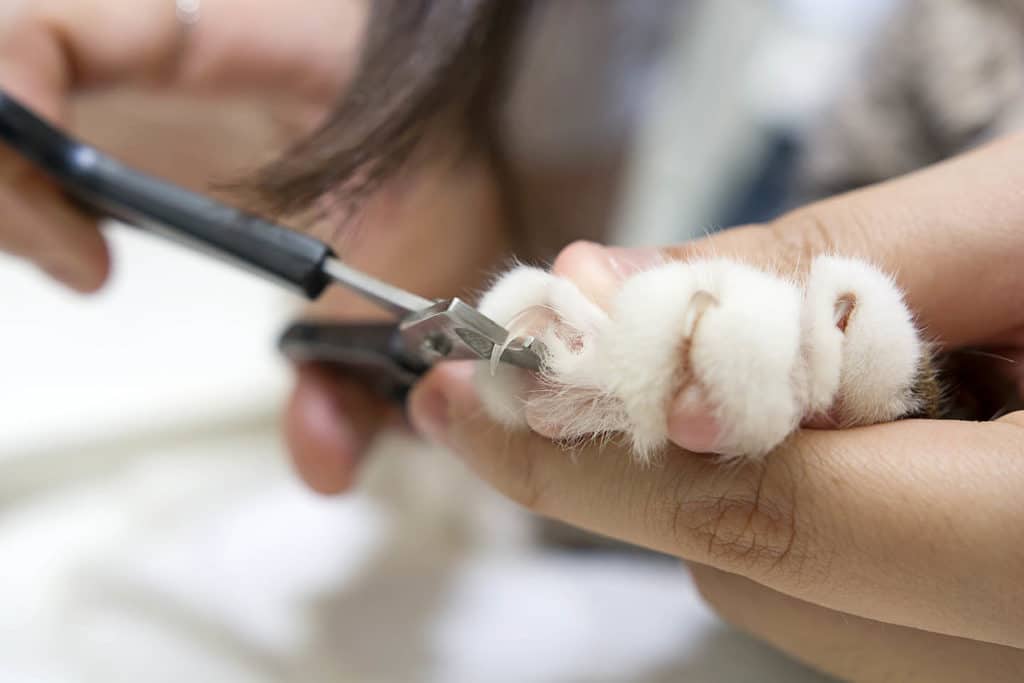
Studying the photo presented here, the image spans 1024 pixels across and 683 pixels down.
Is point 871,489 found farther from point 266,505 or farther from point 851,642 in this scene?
point 266,505

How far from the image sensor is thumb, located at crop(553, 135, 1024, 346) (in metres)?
0.42

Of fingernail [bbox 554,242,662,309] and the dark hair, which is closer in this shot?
fingernail [bbox 554,242,662,309]

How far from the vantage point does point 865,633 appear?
44 centimetres

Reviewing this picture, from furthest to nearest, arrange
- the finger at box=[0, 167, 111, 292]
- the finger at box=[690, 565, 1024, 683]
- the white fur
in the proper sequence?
1. the finger at box=[0, 167, 111, 292]
2. the finger at box=[690, 565, 1024, 683]
3. the white fur

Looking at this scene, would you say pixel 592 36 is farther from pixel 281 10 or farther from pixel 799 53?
pixel 799 53

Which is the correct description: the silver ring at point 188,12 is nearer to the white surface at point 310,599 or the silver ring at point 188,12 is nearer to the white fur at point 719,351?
the white surface at point 310,599

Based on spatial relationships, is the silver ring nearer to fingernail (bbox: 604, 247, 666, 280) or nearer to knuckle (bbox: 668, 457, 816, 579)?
fingernail (bbox: 604, 247, 666, 280)

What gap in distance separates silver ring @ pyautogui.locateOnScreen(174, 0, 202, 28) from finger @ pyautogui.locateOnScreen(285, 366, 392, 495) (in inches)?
13.4

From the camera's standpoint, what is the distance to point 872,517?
1.11 ft

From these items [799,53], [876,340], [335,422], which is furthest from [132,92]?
[799,53]

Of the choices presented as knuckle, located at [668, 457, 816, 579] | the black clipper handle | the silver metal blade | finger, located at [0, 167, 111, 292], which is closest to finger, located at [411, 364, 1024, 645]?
knuckle, located at [668, 457, 816, 579]

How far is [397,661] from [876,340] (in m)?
0.43

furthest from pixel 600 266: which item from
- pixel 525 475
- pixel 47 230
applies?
pixel 47 230

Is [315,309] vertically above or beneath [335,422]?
above
